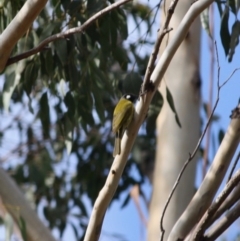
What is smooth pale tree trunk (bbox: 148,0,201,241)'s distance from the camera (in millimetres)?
3383

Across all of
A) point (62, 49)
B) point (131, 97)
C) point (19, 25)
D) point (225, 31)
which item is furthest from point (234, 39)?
point (19, 25)

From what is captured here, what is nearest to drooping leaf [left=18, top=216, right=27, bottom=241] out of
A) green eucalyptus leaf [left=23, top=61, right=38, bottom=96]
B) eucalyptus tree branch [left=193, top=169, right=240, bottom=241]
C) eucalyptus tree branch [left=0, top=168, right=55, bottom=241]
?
eucalyptus tree branch [left=0, top=168, right=55, bottom=241]

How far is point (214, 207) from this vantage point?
6.21ft

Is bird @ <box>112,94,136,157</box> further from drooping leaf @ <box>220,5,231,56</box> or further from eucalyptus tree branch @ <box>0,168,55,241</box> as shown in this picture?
drooping leaf @ <box>220,5,231,56</box>

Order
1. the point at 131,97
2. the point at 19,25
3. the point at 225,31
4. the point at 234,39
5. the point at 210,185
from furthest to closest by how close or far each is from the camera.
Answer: the point at 225,31 < the point at 234,39 < the point at 131,97 < the point at 19,25 < the point at 210,185

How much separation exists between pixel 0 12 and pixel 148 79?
4.06 feet

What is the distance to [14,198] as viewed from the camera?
2.39 m

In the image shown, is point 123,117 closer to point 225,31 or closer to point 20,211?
point 20,211

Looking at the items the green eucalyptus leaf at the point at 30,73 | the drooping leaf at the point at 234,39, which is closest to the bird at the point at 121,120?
the drooping leaf at the point at 234,39

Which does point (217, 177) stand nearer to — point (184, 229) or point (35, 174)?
point (184, 229)

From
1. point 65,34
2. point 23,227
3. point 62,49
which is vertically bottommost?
point 23,227

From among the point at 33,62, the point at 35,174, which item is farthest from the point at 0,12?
the point at 35,174

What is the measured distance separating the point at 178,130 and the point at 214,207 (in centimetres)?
158

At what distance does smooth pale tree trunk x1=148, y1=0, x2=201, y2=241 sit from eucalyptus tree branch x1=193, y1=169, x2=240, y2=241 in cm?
139
